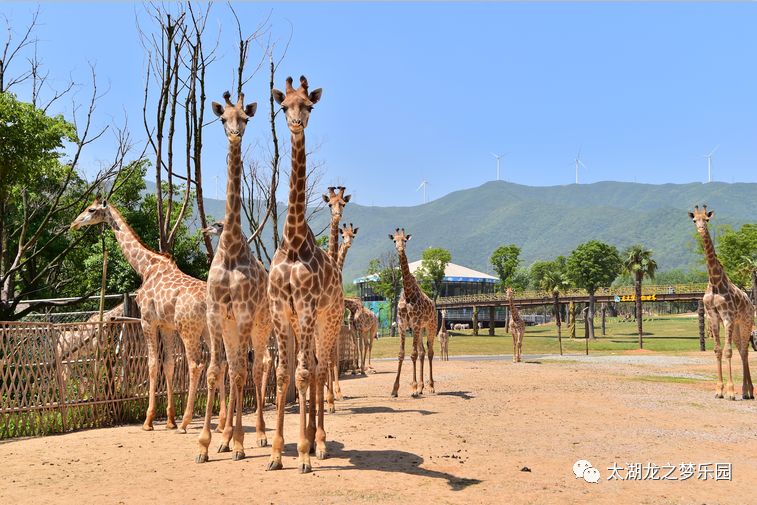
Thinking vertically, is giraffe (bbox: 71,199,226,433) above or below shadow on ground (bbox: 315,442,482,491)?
above

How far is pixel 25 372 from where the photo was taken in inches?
445

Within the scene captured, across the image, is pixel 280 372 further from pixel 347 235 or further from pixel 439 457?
pixel 347 235

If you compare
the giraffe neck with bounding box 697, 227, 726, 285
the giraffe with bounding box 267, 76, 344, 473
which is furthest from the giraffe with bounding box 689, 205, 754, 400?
the giraffe with bounding box 267, 76, 344, 473

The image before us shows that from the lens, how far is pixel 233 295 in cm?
943

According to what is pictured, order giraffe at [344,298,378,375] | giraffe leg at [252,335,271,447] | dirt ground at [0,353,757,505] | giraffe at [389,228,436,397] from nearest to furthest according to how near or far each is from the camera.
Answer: dirt ground at [0,353,757,505] < giraffe leg at [252,335,271,447] < giraffe at [389,228,436,397] < giraffe at [344,298,378,375]

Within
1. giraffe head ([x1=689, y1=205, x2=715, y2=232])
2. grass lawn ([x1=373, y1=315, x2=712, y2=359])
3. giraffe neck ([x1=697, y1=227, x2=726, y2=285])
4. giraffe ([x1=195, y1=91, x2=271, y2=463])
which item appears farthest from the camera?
grass lawn ([x1=373, y1=315, x2=712, y2=359])

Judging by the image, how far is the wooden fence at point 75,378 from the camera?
1127 cm

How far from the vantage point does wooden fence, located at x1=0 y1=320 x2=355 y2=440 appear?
11.3 m

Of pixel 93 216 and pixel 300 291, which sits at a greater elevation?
pixel 93 216

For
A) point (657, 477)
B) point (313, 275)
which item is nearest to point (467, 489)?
point (657, 477)

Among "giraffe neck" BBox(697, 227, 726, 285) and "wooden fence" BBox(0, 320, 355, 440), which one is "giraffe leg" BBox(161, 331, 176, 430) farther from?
"giraffe neck" BBox(697, 227, 726, 285)

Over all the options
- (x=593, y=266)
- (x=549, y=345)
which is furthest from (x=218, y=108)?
(x=593, y=266)

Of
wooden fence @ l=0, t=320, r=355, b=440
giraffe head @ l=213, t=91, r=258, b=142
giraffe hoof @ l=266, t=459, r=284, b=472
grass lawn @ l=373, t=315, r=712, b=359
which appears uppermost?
giraffe head @ l=213, t=91, r=258, b=142

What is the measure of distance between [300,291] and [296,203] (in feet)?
4.05
